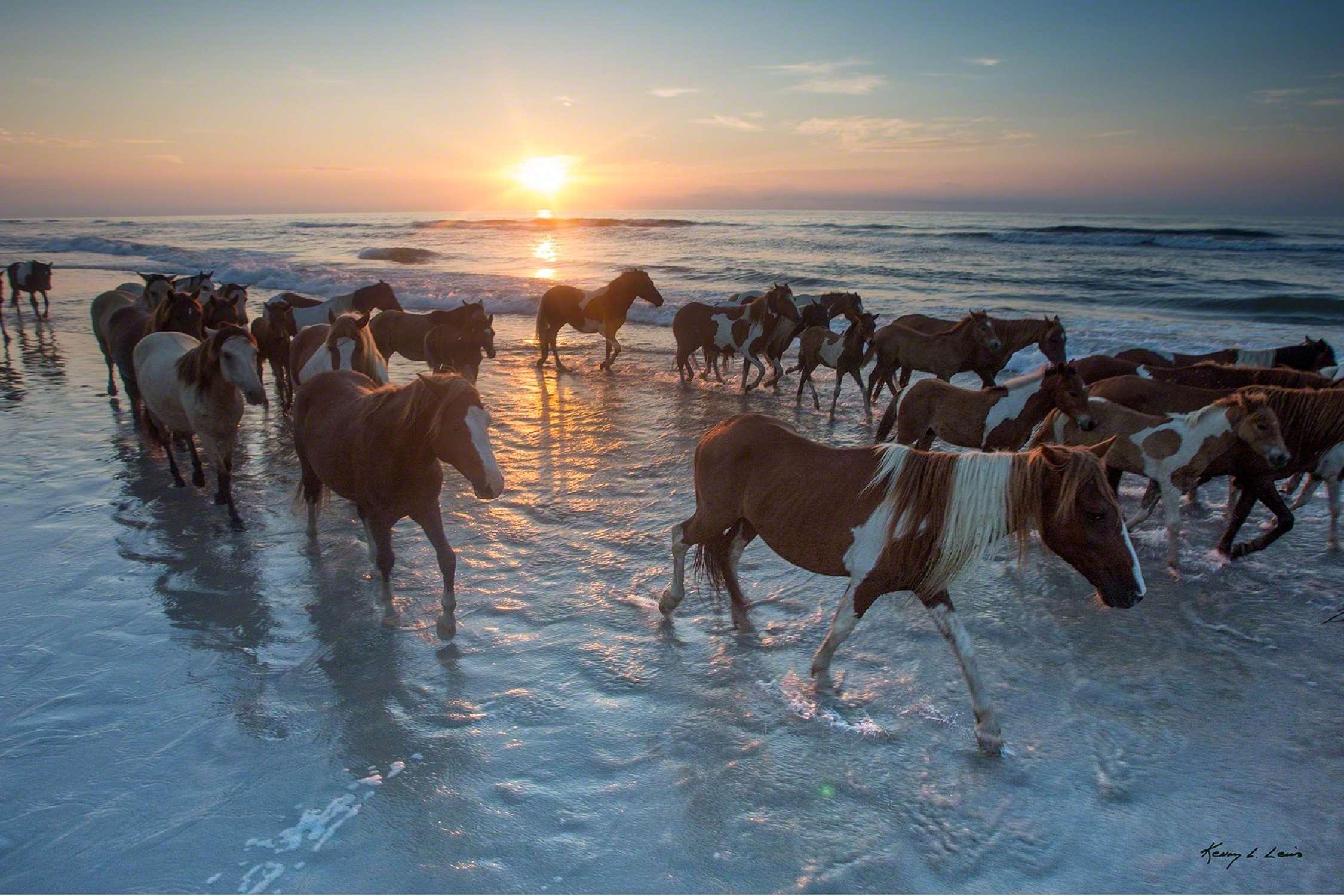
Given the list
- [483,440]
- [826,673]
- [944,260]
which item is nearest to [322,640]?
[483,440]

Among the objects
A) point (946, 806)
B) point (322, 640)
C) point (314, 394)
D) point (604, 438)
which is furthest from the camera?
point (604, 438)

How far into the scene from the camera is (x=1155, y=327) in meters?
19.1

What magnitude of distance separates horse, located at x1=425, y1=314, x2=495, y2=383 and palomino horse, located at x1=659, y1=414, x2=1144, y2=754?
726cm

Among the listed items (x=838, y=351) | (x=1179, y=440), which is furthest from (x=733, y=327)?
(x=1179, y=440)

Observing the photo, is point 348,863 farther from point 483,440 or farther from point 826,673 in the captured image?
point 826,673

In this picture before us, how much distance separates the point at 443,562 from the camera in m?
4.84

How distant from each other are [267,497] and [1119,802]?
7.49 metres

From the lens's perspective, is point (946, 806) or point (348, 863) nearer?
point (348, 863)

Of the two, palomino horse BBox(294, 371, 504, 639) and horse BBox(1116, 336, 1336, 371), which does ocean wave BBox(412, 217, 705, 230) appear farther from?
palomino horse BBox(294, 371, 504, 639)

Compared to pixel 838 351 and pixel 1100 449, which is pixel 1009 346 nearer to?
pixel 838 351

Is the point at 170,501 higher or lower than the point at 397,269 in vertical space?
lower

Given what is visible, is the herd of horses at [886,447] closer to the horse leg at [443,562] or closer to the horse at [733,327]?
the horse leg at [443,562]

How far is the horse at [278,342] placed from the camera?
11258 mm
